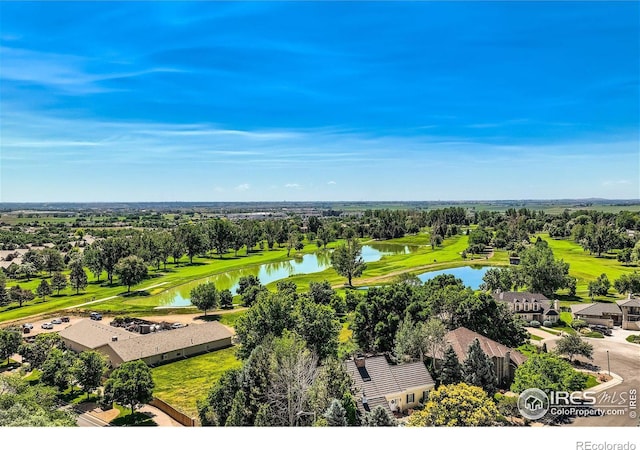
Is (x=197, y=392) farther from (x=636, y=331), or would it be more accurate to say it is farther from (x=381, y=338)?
(x=636, y=331)

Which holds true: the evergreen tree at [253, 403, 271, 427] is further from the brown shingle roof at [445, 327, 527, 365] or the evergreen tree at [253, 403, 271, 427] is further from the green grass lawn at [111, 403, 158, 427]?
the brown shingle roof at [445, 327, 527, 365]

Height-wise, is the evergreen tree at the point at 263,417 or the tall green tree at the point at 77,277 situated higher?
the evergreen tree at the point at 263,417

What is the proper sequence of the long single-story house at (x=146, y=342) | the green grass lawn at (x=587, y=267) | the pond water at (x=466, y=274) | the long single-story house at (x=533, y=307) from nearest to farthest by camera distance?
1. the long single-story house at (x=146, y=342)
2. the long single-story house at (x=533, y=307)
3. the green grass lawn at (x=587, y=267)
4. the pond water at (x=466, y=274)

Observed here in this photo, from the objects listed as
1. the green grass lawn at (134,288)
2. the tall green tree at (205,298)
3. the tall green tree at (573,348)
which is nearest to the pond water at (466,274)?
the tall green tree at (573,348)

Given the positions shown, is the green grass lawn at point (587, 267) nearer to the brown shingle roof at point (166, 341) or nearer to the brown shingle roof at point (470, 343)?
the brown shingle roof at point (470, 343)

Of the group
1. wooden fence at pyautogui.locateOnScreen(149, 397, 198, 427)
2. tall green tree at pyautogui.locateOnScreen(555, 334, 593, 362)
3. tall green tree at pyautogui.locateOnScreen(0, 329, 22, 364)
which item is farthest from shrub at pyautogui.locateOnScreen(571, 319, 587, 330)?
tall green tree at pyautogui.locateOnScreen(0, 329, 22, 364)
